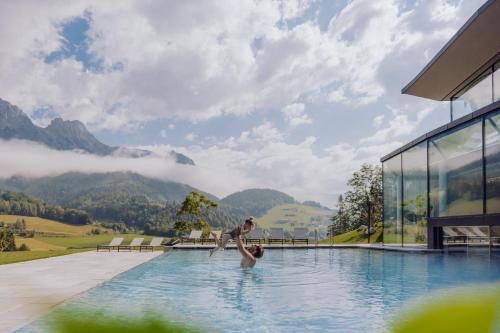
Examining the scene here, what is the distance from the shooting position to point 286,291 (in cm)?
1080

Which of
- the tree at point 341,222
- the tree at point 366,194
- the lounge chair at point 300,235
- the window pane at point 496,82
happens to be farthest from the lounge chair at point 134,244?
the tree at point 341,222

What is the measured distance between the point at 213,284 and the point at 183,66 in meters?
13.3

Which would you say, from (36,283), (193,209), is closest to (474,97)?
(193,209)

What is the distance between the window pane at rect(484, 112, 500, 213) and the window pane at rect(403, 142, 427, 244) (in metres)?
5.51

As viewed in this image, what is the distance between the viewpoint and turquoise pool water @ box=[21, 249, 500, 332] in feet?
25.0

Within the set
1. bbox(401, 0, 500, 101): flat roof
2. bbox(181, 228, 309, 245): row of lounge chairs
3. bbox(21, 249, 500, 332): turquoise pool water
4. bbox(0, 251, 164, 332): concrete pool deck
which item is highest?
bbox(401, 0, 500, 101): flat roof

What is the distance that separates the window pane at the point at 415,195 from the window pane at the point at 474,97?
332cm

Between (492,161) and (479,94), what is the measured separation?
6.60 metres

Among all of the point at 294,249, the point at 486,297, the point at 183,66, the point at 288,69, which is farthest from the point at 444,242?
the point at 486,297

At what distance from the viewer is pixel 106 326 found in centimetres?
65

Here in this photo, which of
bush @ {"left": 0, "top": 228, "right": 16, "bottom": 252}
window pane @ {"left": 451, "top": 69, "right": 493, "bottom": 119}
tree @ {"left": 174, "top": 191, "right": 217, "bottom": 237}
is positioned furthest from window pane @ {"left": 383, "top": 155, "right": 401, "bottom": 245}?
bush @ {"left": 0, "top": 228, "right": 16, "bottom": 252}

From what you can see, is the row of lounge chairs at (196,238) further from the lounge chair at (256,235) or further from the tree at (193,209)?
the tree at (193,209)

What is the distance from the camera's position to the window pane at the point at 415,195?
2511 centimetres

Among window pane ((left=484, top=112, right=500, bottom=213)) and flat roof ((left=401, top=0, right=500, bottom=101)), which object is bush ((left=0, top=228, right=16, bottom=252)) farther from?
window pane ((left=484, top=112, right=500, bottom=213))
